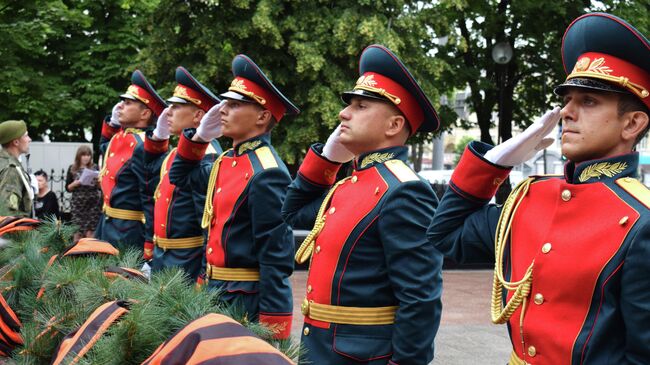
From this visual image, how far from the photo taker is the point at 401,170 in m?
3.76

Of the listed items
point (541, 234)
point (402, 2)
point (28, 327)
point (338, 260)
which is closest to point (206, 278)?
point (338, 260)

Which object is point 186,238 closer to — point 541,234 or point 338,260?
point 338,260

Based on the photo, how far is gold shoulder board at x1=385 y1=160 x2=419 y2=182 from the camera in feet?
12.1

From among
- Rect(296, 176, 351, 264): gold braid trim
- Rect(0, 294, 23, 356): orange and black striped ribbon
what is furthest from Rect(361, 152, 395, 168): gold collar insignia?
Rect(0, 294, 23, 356): orange and black striped ribbon

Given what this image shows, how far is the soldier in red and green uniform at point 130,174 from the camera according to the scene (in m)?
7.46

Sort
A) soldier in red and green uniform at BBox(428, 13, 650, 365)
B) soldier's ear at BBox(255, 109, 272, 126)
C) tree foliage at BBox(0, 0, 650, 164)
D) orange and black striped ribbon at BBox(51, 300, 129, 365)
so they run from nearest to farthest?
orange and black striped ribbon at BBox(51, 300, 129, 365) → soldier in red and green uniform at BBox(428, 13, 650, 365) → soldier's ear at BBox(255, 109, 272, 126) → tree foliage at BBox(0, 0, 650, 164)

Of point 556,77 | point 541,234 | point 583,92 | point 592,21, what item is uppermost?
point 592,21

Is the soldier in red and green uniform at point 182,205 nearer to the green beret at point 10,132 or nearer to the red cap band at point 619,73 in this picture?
the green beret at point 10,132

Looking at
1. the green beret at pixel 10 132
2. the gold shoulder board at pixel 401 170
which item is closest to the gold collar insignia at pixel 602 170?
the gold shoulder board at pixel 401 170

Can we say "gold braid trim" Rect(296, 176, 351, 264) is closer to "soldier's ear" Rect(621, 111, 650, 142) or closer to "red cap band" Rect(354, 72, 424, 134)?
"red cap band" Rect(354, 72, 424, 134)

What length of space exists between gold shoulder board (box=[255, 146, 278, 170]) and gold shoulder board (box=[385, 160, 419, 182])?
124cm

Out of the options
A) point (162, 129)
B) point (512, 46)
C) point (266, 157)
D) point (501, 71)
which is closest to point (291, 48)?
point (501, 71)

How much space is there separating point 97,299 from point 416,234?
54.5 inches

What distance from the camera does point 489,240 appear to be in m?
2.91
